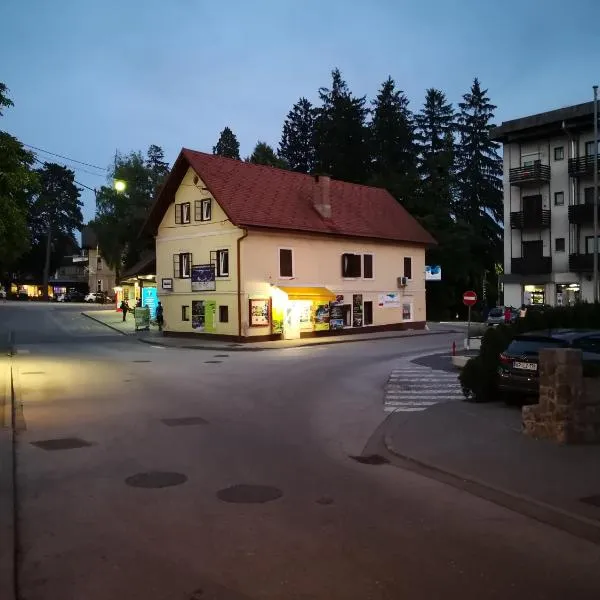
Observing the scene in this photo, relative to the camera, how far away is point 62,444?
1031cm

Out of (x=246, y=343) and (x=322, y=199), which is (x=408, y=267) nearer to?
(x=322, y=199)

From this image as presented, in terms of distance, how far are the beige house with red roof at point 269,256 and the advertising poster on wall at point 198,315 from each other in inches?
2.2

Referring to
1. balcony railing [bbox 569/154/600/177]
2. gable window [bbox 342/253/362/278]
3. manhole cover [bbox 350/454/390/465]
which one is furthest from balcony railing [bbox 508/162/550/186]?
manhole cover [bbox 350/454/390/465]

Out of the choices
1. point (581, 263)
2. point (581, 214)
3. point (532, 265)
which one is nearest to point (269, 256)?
point (581, 263)

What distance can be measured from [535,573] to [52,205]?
121 metres

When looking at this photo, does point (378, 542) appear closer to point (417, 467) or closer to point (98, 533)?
point (98, 533)

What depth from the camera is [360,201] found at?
145 feet

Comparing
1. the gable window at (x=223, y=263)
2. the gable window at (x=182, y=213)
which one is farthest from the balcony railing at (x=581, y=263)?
the gable window at (x=182, y=213)

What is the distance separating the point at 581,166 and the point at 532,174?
11.5 ft

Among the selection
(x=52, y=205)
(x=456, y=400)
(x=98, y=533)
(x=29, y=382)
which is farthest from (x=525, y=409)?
(x=52, y=205)

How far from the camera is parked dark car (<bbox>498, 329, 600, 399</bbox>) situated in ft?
41.9

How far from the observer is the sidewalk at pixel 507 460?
276 inches

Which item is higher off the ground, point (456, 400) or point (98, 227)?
point (98, 227)

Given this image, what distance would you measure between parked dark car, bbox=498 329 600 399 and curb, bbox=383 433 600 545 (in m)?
4.63
